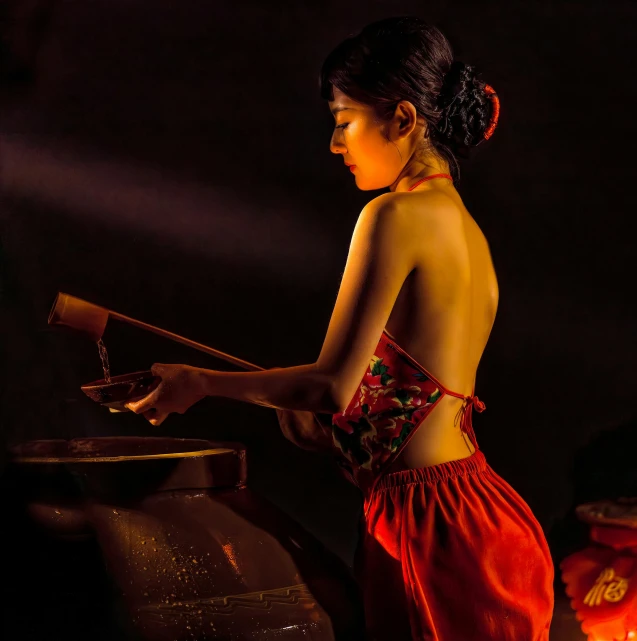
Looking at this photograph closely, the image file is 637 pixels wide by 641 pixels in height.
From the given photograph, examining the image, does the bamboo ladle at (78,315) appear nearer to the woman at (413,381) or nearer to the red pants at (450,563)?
the woman at (413,381)

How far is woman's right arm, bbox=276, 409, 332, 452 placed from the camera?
4.91ft

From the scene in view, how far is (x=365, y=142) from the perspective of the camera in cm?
144

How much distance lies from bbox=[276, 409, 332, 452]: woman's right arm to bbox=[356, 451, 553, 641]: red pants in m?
0.18

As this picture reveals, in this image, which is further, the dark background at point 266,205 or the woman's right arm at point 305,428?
the dark background at point 266,205

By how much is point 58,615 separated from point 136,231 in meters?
1.28

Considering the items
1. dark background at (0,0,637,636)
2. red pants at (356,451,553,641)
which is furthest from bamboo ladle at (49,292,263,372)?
dark background at (0,0,637,636)

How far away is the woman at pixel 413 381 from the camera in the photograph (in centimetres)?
126

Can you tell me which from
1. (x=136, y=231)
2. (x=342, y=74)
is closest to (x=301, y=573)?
(x=342, y=74)

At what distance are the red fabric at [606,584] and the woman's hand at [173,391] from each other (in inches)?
35.1

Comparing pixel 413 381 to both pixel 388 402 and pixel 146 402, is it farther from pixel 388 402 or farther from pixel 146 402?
pixel 146 402

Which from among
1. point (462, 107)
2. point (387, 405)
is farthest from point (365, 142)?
point (387, 405)

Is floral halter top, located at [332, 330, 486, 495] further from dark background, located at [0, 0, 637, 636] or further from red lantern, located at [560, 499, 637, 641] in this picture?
dark background, located at [0, 0, 637, 636]

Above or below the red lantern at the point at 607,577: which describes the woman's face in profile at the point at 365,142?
above

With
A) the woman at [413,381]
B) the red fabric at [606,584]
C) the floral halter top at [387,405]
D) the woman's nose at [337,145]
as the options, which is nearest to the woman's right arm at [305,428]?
the woman at [413,381]
